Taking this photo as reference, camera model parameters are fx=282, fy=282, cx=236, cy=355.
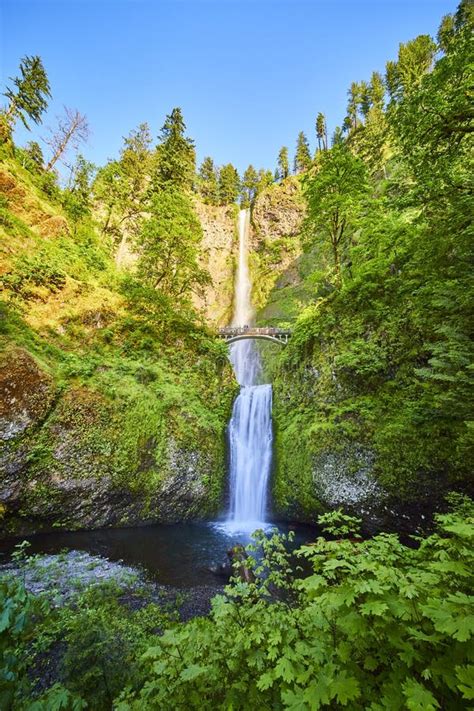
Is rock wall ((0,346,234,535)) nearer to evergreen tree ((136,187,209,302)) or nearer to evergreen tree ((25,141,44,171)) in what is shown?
evergreen tree ((136,187,209,302))

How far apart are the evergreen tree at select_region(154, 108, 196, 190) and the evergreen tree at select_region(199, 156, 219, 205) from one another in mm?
18218

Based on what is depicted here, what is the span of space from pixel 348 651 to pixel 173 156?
2463 cm

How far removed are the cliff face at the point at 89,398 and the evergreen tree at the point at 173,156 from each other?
8790 mm

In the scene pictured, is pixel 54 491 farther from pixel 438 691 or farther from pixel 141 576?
pixel 438 691

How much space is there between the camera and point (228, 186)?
41.5 m

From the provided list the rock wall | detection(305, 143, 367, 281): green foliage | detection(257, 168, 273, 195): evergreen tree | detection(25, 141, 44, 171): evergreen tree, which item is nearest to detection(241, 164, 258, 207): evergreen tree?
detection(257, 168, 273, 195): evergreen tree

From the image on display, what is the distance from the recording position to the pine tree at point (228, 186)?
4128 cm

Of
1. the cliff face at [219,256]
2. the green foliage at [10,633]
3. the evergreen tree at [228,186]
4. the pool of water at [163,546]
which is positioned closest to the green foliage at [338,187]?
the pool of water at [163,546]

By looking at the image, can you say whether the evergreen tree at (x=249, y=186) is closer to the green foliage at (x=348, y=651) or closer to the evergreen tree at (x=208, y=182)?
the evergreen tree at (x=208, y=182)

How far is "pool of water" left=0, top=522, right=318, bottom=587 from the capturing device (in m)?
6.77

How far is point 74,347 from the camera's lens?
10453 millimetres

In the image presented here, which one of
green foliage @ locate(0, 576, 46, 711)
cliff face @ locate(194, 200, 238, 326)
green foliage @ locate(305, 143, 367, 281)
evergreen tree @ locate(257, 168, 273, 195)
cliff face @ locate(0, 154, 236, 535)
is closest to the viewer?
green foliage @ locate(0, 576, 46, 711)

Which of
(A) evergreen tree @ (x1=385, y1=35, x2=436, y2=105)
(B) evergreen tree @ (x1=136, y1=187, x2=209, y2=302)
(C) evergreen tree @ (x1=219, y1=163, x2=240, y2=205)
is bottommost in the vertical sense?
(B) evergreen tree @ (x1=136, y1=187, x2=209, y2=302)

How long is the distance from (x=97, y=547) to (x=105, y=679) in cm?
550
